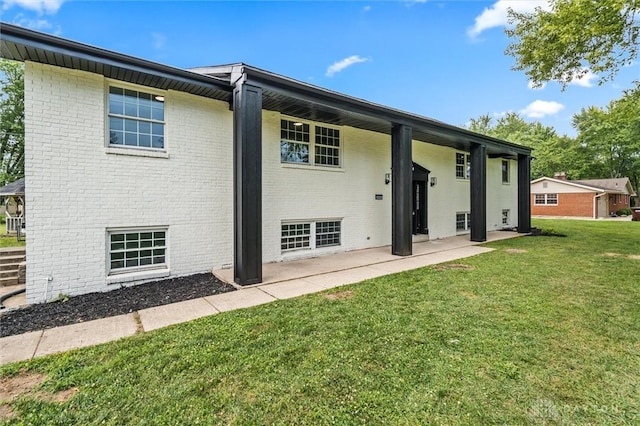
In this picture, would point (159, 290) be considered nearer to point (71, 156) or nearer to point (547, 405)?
point (71, 156)

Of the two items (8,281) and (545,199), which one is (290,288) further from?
(545,199)

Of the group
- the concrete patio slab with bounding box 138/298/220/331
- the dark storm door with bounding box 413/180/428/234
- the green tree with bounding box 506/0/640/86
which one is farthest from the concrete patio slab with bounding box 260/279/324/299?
the green tree with bounding box 506/0/640/86

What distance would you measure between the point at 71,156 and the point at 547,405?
7113mm

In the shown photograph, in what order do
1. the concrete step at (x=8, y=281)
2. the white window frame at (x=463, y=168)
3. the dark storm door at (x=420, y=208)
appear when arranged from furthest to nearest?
the white window frame at (x=463, y=168) → the dark storm door at (x=420, y=208) → the concrete step at (x=8, y=281)

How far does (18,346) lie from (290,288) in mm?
3550

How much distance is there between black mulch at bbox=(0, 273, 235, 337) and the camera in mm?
4020

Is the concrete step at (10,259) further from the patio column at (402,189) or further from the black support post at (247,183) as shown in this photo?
the patio column at (402,189)

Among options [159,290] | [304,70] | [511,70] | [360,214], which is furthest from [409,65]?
[159,290]

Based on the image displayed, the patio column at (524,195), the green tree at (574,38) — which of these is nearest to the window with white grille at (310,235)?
the green tree at (574,38)

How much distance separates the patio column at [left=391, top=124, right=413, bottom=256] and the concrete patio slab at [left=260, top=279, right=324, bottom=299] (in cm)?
369

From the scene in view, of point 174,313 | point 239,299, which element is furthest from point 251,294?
point 174,313

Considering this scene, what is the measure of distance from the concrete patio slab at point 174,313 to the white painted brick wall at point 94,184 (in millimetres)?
1672

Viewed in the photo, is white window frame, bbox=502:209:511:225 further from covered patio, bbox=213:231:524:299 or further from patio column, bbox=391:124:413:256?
patio column, bbox=391:124:413:256

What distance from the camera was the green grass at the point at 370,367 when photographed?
2201 millimetres
